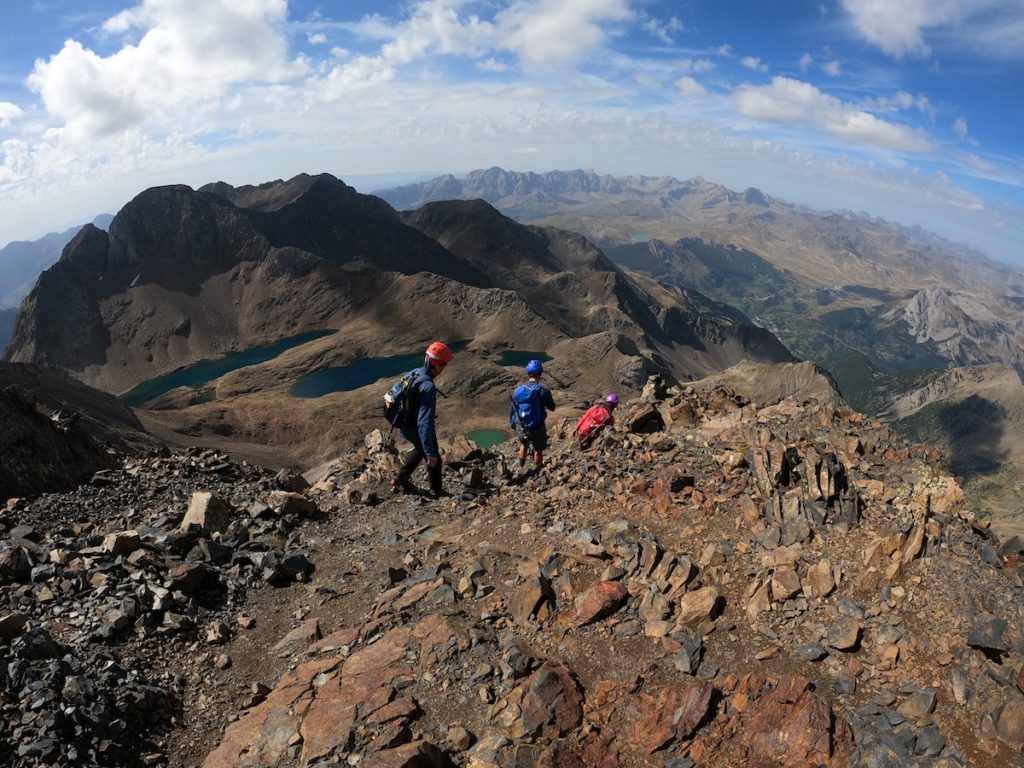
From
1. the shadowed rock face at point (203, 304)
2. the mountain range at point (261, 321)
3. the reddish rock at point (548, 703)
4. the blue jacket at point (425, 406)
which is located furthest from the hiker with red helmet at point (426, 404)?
the shadowed rock face at point (203, 304)

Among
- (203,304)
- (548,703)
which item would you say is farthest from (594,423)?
(203,304)

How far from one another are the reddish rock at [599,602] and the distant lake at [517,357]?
131 meters

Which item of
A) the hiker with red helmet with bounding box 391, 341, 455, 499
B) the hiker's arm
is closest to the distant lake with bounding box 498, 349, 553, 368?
the hiker with red helmet with bounding box 391, 341, 455, 499

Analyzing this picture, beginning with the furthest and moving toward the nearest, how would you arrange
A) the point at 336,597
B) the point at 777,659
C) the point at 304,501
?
the point at 304,501 → the point at 336,597 → the point at 777,659

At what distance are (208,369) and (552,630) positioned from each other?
175735 mm

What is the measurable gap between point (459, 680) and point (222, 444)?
307ft

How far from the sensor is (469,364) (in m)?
131

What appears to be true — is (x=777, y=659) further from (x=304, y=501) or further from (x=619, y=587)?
(x=304, y=501)

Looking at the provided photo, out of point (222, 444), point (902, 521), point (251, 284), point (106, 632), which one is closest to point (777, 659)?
point (902, 521)

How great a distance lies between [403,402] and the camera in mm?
13953

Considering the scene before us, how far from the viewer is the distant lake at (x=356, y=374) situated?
5310 inches

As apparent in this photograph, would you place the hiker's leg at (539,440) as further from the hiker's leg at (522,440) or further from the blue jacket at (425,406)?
the blue jacket at (425,406)

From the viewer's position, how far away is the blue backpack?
16.5 metres

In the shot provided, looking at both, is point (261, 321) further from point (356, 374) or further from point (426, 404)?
point (426, 404)
